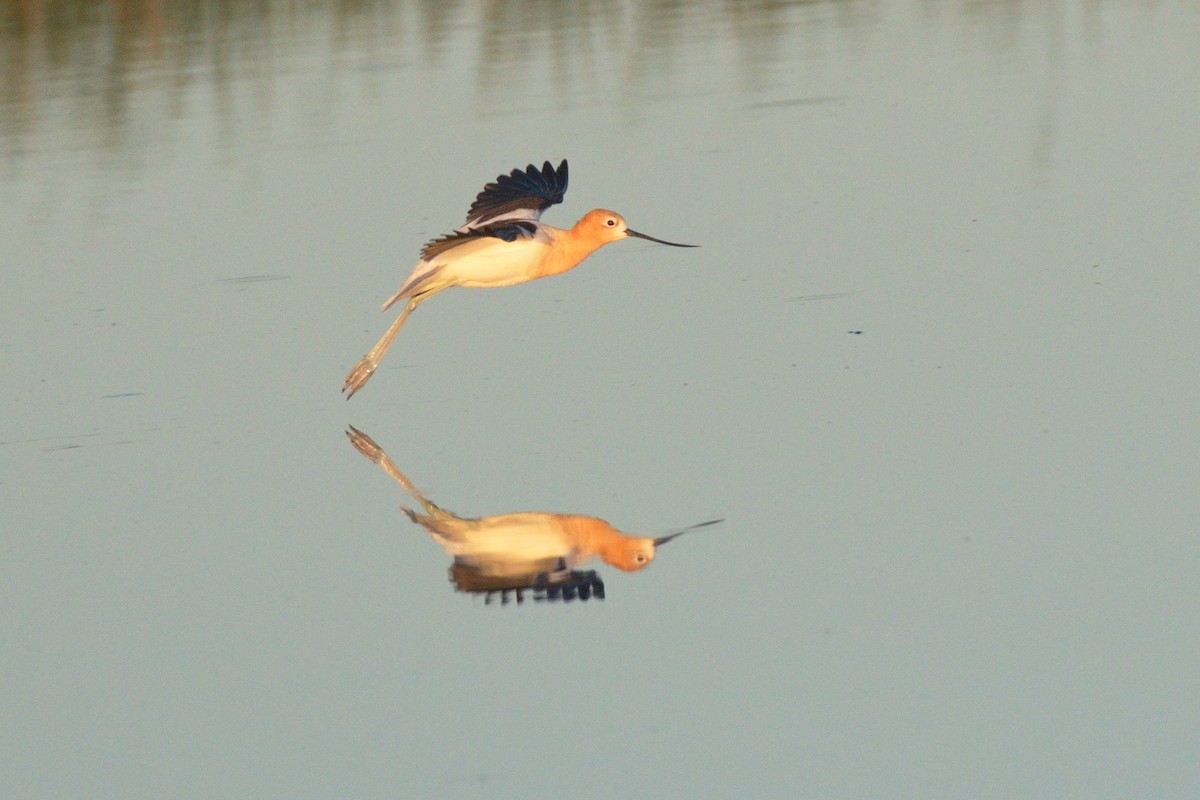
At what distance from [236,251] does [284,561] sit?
405 cm

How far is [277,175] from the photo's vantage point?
36.5 ft

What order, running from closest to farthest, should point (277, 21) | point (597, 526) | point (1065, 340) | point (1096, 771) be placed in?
point (1096, 771) < point (597, 526) < point (1065, 340) < point (277, 21)

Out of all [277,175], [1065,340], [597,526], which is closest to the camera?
[597,526]

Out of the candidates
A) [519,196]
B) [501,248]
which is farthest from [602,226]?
[501,248]

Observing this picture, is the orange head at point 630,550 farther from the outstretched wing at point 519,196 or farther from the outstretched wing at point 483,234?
the outstretched wing at point 519,196

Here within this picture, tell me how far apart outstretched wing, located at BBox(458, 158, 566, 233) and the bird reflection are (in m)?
2.21

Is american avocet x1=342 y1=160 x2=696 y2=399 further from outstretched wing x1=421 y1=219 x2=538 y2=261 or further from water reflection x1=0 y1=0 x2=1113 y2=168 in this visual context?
water reflection x1=0 y1=0 x2=1113 y2=168

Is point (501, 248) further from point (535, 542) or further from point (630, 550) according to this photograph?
point (630, 550)

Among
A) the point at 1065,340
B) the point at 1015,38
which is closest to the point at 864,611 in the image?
the point at 1065,340

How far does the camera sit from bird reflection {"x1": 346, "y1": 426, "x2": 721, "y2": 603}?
543 centimetres

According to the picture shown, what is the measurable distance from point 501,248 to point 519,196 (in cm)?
47

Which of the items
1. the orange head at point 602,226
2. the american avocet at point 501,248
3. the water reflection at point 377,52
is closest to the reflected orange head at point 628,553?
the american avocet at point 501,248

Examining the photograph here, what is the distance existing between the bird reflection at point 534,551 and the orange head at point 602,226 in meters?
2.38

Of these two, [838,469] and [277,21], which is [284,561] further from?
[277,21]
